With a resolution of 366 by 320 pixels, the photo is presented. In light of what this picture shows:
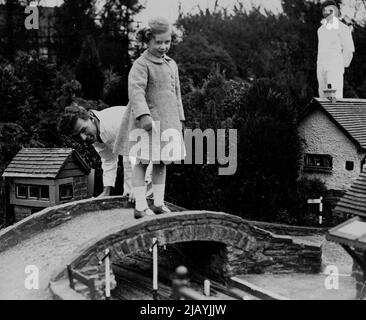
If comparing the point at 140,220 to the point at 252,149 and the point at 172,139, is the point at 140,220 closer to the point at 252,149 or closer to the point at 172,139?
the point at 172,139

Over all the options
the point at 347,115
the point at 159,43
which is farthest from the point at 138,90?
the point at 347,115

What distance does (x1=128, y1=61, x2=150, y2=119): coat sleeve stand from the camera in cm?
686

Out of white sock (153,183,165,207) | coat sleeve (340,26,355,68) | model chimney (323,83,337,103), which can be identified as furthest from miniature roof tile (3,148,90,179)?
coat sleeve (340,26,355,68)

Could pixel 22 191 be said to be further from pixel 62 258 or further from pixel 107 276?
pixel 107 276

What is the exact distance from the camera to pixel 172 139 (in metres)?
7.14

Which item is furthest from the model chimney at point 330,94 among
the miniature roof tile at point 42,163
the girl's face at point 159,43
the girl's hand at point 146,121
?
the girl's hand at point 146,121

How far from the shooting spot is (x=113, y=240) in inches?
282

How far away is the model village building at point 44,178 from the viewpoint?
10.9 metres

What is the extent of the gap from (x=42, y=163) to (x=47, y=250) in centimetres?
342

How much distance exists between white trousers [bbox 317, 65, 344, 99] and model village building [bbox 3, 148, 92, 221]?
6882 mm

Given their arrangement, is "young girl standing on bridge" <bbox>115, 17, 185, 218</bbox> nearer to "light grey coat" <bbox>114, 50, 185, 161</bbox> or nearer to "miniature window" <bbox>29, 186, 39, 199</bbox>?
"light grey coat" <bbox>114, 50, 185, 161</bbox>

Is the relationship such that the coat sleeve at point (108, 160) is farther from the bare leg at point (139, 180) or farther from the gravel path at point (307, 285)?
the gravel path at point (307, 285)

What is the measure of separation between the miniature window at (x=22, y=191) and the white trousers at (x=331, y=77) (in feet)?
26.3

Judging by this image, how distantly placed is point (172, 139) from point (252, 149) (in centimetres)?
675
